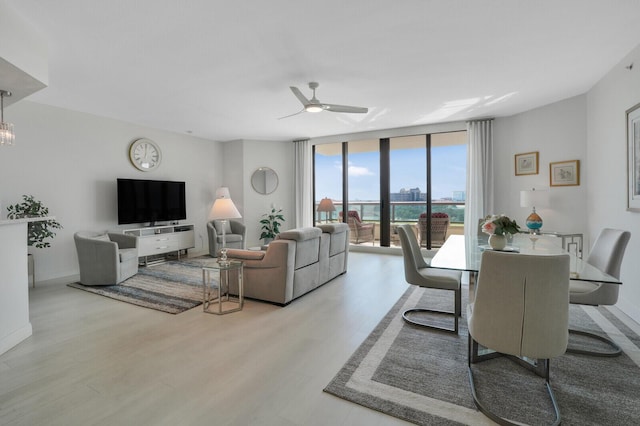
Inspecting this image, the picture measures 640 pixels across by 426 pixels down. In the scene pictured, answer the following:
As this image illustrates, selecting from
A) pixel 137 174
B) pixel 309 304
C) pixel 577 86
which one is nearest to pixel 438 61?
pixel 577 86

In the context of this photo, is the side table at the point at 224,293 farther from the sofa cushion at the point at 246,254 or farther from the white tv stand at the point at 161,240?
the white tv stand at the point at 161,240

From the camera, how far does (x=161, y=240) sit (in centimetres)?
584

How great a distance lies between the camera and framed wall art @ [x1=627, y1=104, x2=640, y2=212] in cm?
301

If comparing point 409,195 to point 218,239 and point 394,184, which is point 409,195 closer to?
point 394,184

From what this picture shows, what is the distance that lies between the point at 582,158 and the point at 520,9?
3306 millimetres

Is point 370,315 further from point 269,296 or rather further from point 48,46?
point 48,46

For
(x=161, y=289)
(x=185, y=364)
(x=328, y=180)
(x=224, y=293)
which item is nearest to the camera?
(x=185, y=364)

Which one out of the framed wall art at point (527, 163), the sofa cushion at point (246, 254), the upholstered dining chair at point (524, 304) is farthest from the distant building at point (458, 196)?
the upholstered dining chair at point (524, 304)

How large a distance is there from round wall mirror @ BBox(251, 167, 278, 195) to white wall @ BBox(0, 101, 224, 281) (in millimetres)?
2034

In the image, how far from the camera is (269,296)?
3633 mm

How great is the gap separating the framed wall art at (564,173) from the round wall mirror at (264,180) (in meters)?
5.54

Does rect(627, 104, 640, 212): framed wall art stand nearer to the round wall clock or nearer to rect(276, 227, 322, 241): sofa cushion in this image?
rect(276, 227, 322, 241): sofa cushion

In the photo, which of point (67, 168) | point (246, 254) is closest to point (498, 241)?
point (246, 254)

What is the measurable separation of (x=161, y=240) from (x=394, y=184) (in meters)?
4.88
